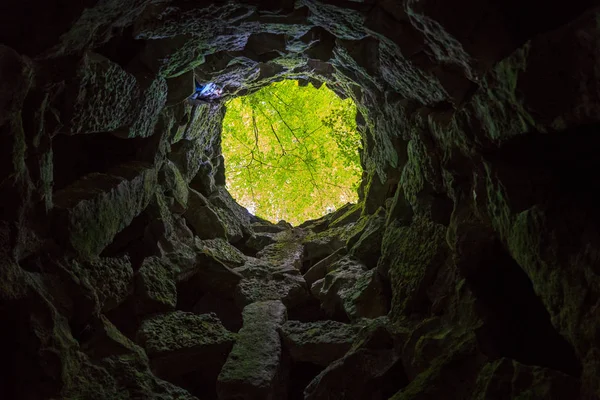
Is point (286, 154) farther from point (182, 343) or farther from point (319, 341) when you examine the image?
point (182, 343)

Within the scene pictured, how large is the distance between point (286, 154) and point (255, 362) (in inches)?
513

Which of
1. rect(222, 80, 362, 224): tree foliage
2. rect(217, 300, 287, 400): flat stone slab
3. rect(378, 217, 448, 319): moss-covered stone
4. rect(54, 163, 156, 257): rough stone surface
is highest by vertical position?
rect(222, 80, 362, 224): tree foliage

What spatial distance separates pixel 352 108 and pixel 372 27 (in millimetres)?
7827

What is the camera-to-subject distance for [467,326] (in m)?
3.96

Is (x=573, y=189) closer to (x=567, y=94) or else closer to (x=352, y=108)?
(x=567, y=94)

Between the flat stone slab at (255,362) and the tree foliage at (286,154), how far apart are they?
32.2 feet

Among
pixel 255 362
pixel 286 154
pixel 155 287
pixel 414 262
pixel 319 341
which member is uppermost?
pixel 286 154

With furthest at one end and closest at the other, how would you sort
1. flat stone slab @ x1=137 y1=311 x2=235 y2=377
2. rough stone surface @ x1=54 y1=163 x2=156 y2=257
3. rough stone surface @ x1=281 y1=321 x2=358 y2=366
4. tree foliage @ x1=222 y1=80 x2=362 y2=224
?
tree foliage @ x1=222 y1=80 x2=362 y2=224, rough stone surface @ x1=281 y1=321 x2=358 y2=366, flat stone slab @ x1=137 y1=311 x2=235 y2=377, rough stone surface @ x1=54 y1=163 x2=156 y2=257

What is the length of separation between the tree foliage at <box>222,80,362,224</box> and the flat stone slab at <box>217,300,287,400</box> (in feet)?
32.2

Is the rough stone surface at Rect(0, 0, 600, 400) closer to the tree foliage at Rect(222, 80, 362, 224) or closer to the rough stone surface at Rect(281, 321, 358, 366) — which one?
the rough stone surface at Rect(281, 321, 358, 366)

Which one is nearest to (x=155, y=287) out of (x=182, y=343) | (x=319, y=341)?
(x=182, y=343)

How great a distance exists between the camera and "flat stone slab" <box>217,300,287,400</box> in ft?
14.8

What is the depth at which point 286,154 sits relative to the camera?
17.4 m

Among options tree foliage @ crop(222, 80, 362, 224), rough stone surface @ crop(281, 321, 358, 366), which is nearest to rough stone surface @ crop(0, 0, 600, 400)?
rough stone surface @ crop(281, 321, 358, 366)
